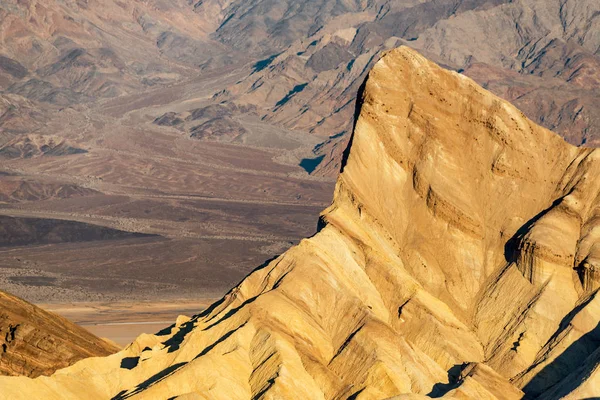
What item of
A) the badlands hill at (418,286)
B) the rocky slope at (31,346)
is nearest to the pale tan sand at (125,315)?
→ the rocky slope at (31,346)

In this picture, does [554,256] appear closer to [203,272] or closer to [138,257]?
[203,272]

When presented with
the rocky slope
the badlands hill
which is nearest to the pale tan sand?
the rocky slope

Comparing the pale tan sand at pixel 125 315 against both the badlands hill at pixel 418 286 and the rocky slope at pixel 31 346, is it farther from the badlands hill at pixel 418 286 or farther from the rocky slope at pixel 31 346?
the badlands hill at pixel 418 286

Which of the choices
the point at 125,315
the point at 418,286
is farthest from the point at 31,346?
the point at 125,315

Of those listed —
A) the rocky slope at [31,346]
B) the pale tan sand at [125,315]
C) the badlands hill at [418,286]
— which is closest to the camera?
the badlands hill at [418,286]

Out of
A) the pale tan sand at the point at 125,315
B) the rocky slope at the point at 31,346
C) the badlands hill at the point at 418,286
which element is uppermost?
the pale tan sand at the point at 125,315

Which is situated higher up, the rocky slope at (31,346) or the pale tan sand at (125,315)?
the pale tan sand at (125,315)

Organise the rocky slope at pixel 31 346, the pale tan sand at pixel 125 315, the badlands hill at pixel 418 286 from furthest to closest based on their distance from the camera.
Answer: the pale tan sand at pixel 125 315 < the rocky slope at pixel 31 346 < the badlands hill at pixel 418 286
